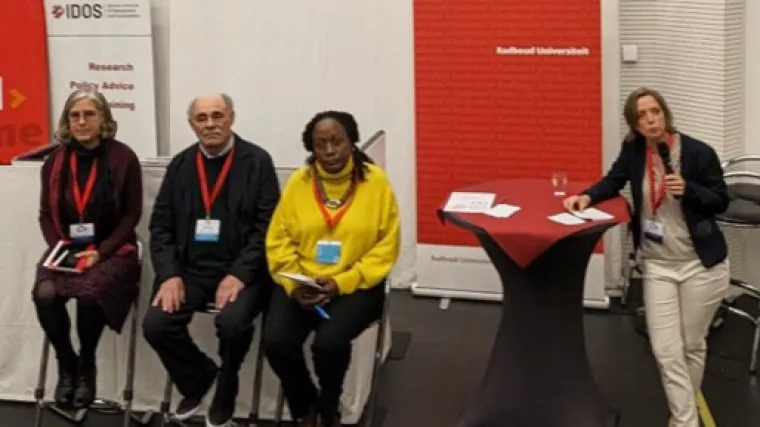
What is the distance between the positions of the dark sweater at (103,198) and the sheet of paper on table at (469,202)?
4.26 ft

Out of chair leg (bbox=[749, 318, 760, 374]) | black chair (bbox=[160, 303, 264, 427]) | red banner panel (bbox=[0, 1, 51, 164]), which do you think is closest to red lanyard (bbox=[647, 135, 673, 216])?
chair leg (bbox=[749, 318, 760, 374])

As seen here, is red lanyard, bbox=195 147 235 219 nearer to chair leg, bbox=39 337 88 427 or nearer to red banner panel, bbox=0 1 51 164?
chair leg, bbox=39 337 88 427

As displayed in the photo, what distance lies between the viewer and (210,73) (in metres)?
5.98

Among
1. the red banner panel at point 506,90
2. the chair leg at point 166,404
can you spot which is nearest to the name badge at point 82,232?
the chair leg at point 166,404

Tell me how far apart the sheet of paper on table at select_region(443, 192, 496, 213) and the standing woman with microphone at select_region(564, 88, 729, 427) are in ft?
1.06

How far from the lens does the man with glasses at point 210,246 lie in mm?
3945

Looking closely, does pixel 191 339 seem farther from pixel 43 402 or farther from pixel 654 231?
pixel 654 231

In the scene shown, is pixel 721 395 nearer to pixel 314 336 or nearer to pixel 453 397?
pixel 453 397

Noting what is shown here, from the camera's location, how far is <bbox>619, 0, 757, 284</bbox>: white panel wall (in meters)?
5.35

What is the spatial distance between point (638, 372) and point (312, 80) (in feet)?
8.27

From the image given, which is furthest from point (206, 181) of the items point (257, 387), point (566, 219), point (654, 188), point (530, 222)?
point (654, 188)

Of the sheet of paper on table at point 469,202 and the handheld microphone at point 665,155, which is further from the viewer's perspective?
the sheet of paper on table at point 469,202

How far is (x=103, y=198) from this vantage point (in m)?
4.11

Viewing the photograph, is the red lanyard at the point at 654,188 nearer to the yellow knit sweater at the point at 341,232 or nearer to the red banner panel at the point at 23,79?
the yellow knit sweater at the point at 341,232
